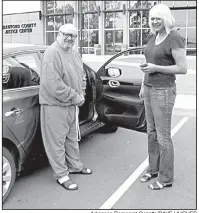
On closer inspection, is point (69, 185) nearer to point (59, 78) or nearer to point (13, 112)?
point (13, 112)

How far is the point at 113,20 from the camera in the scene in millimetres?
28828

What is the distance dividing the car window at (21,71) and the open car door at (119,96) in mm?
1165

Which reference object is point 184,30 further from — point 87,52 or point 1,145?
point 1,145

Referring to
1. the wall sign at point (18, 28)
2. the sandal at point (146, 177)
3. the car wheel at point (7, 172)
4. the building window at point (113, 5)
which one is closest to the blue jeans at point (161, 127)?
the sandal at point (146, 177)

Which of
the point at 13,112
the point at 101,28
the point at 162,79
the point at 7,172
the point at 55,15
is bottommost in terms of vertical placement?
the point at 7,172

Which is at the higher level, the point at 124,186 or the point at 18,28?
the point at 18,28

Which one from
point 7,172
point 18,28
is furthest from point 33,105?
point 18,28

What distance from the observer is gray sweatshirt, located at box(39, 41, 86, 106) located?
3395mm

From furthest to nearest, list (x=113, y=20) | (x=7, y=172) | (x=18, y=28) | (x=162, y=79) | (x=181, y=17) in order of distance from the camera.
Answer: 1. (x=18, y=28)
2. (x=113, y=20)
3. (x=181, y=17)
4. (x=162, y=79)
5. (x=7, y=172)

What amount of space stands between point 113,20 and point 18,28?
462 inches

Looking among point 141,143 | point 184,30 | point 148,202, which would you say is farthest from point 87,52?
point 148,202

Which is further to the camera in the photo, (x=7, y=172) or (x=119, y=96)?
(x=119, y=96)

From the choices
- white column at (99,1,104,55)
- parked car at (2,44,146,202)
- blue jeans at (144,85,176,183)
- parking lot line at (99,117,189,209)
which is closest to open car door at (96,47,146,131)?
parked car at (2,44,146,202)

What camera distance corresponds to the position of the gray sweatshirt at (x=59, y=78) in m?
3.39
